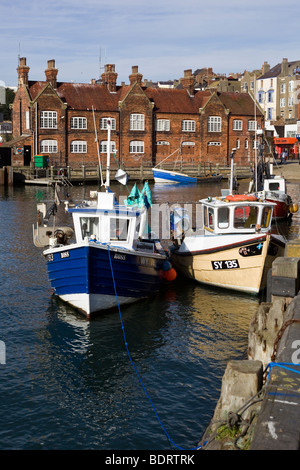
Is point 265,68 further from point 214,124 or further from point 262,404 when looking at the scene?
point 262,404

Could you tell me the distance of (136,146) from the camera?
75188mm

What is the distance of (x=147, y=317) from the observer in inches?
800

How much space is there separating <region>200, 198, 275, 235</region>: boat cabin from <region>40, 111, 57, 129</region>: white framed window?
49.7m

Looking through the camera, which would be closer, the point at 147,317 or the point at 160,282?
the point at 147,317

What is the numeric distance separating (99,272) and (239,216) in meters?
7.04

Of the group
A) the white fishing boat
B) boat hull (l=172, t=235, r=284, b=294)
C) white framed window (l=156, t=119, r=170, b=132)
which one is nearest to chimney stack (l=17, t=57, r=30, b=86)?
white framed window (l=156, t=119, r=170, b=132)

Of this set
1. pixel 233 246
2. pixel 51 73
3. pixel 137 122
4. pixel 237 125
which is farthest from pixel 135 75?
pixel 233 246

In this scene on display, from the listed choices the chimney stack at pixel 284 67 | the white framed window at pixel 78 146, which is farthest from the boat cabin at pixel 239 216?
the chimney stack at pixel 284 67

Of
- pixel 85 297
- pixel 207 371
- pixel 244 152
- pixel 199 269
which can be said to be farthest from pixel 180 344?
pixel 244 152

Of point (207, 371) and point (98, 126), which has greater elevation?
point (98, 126)

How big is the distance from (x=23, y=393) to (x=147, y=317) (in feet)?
22.9

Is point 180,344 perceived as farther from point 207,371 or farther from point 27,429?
point 27,429

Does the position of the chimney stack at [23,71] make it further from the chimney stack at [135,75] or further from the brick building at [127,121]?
the chimney stack at [135,75]

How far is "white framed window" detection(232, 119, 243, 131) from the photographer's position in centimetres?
8094
